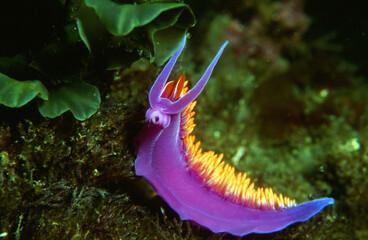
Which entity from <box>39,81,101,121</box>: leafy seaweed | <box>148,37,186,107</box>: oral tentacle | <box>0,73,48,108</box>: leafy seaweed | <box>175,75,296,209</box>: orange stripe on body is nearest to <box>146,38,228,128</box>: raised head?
<box>148,37,186,107</box>: oral tentacle

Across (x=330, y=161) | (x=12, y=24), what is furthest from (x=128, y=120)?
(x=330, y=161)

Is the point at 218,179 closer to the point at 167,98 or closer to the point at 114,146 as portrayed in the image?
the point at 167,98

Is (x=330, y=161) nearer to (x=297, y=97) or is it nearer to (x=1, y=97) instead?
(x=297, y=97)

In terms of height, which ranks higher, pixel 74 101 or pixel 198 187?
pixel 74 101

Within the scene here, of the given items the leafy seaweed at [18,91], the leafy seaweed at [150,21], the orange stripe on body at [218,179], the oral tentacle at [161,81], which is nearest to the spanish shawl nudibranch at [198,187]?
the orange stripe on body at [218,179]

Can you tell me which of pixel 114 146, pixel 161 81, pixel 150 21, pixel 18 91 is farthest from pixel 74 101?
pixel 150 21

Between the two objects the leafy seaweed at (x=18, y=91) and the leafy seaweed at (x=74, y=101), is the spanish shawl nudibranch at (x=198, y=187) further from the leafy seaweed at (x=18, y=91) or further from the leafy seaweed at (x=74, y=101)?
the leafy seaweed at (x=18, y=91)
